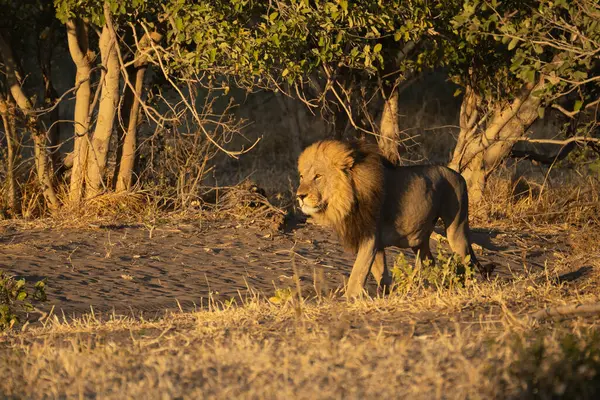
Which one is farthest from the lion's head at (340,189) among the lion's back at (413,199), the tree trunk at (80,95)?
the tree trunk at (80,95)

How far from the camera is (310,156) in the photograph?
6863 mm

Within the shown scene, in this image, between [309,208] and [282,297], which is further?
[309,208]

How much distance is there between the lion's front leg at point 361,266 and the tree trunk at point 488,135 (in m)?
4.17

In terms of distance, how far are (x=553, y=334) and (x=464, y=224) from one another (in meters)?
3.17

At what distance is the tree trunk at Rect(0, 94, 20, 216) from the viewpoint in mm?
10469

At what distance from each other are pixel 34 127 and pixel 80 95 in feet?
2.02

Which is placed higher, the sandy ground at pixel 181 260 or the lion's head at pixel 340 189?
the lion's head at pixel 340 189

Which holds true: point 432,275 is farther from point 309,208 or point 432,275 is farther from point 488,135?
point 488,135

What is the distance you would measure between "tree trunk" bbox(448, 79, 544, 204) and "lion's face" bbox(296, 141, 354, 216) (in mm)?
4273

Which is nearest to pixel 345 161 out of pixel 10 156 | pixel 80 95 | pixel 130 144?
pixel 130 144

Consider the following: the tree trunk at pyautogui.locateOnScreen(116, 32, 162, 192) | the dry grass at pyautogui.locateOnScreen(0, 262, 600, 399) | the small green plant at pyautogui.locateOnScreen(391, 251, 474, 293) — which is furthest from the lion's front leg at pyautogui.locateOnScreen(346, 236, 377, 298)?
the tree trunk at pyautogui.locateOnScreen(116, 32, 162, 192)

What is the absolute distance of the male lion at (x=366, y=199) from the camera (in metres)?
6.80

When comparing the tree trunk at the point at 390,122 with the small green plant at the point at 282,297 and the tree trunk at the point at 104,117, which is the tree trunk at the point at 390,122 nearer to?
the tree trunk at the point at 104,117

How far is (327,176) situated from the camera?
6.81 m
